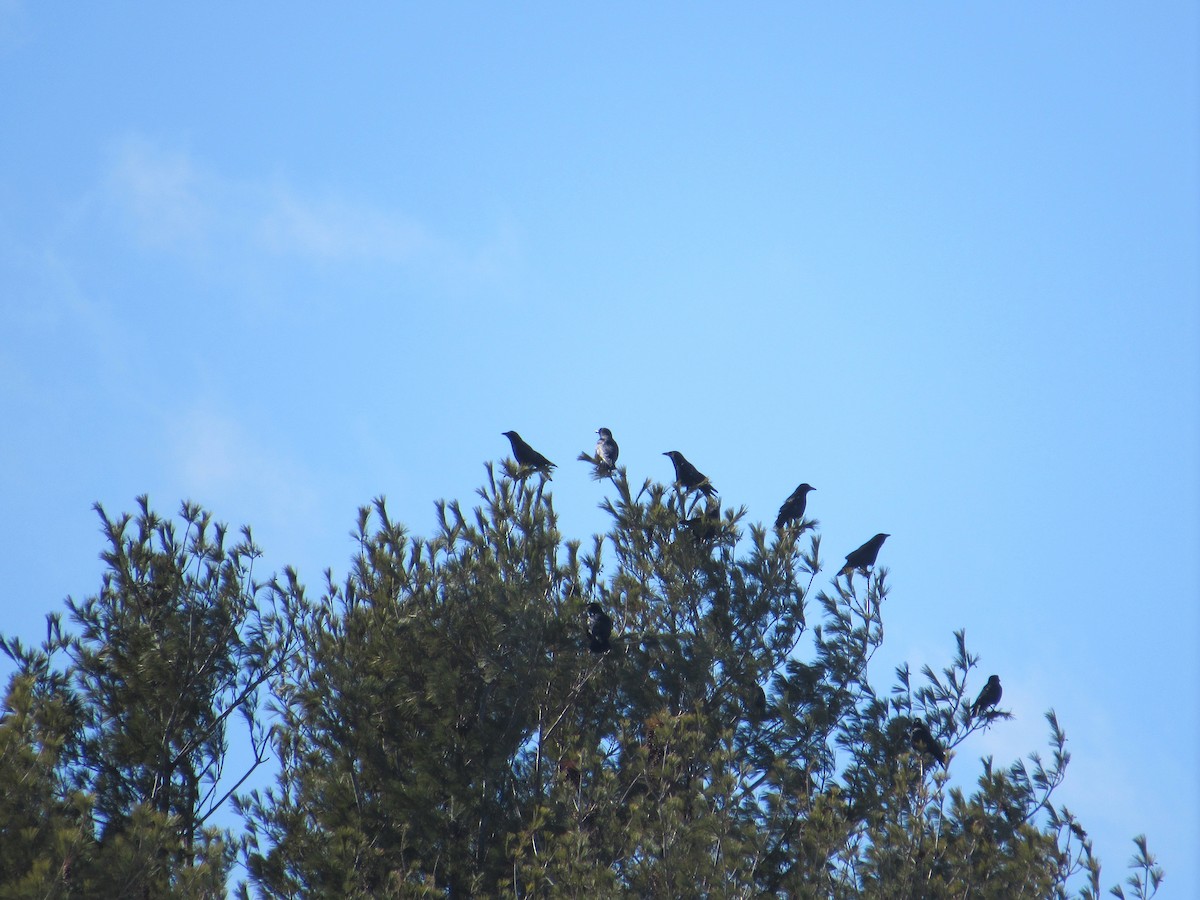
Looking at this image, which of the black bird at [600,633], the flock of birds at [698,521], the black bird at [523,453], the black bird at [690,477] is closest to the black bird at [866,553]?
the flock of birds at [698,521]

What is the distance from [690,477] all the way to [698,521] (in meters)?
1.66

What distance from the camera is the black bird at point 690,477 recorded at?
12.7m

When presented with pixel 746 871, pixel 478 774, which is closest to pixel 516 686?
pixel 478 774

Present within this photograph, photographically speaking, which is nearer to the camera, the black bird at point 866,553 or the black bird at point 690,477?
the black bird at point 690,477

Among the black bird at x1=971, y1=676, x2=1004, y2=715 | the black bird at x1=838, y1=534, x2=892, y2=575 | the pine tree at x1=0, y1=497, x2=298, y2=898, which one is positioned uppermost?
the black bird at x1=838, y1=534, x2=892, y2=575

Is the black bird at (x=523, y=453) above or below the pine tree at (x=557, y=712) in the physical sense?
above

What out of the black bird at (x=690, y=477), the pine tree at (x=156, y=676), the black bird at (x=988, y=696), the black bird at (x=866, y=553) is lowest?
the pine tree at (x=156, y=676)

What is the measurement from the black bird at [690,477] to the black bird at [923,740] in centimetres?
277

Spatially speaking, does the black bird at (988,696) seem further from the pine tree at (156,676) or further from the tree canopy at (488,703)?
the pine tree at (156,676)

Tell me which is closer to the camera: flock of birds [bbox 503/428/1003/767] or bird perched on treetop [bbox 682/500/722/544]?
A: flock of birds [bbox 503/428/1003/767]

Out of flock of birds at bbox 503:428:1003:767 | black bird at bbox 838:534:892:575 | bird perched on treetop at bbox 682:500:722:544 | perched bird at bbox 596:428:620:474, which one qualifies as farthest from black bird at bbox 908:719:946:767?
perched bird at bbox 596:428:620:474

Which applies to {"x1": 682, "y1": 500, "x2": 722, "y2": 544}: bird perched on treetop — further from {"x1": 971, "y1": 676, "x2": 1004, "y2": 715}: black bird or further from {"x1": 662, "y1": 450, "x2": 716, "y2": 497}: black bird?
{"x1": 971, "y1": 676, "x2": 1004, "y2": 715}: black bird

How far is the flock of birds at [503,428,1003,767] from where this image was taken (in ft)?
34.9

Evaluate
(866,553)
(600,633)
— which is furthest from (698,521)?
(866,553)
